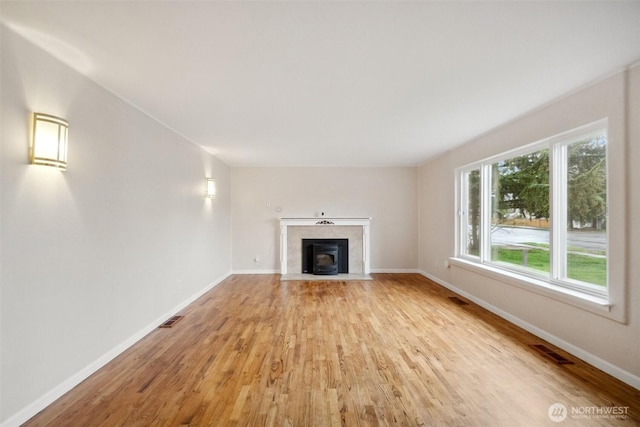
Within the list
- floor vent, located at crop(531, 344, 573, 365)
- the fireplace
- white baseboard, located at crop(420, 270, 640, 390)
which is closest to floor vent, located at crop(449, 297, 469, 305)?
white baseboard, located at crop(420, 270, 640, 390)

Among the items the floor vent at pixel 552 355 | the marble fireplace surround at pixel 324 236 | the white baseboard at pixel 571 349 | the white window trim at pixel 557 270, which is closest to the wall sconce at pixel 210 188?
the marble fireplace surround at pixel 324 236

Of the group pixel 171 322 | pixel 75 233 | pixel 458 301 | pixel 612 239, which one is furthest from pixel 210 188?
pixel 612 239

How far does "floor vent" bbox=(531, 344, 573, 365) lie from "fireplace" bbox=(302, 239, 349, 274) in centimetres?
373

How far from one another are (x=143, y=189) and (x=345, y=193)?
4.08m

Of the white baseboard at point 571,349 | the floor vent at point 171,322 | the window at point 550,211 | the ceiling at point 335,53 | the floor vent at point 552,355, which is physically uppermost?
the ceiling at point 335,53

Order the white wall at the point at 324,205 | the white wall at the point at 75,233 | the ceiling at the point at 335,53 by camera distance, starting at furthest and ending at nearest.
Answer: the white wall at the point at 324,205 → the white wall at the point at 75,233 → the ceiling at the point at 335,53

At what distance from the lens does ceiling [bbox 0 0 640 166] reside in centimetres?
152

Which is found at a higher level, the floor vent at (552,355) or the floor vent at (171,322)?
the floor vent at (552,355)

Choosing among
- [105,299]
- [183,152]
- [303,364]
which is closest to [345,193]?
[183,152]

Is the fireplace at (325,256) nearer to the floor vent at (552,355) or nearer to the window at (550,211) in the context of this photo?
the window at (550,211)

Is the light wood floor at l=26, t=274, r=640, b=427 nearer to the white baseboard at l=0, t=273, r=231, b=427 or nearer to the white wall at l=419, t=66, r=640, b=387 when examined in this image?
the white baseboard at l=0, t=273, r=231, b=427

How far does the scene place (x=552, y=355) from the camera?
2500mm

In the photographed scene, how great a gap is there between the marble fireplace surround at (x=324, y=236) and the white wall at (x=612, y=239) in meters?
2.78

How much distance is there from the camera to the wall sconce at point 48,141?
175 cm
